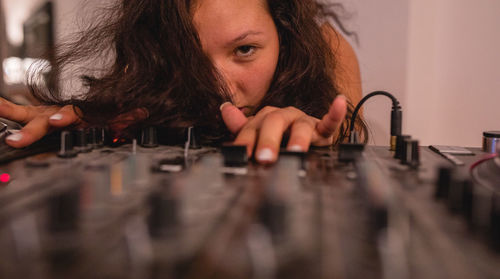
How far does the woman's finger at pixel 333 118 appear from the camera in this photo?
644 mm

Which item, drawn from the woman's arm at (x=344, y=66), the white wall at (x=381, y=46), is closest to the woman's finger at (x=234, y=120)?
the woman's arm at (x=344, y=66)

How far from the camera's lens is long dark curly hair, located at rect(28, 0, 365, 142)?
94cm

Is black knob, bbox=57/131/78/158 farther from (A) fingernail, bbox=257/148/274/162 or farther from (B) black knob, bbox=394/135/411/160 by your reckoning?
(B) black knob, bbox=394/135/411/160

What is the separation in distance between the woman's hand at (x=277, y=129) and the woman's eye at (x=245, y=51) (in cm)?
42

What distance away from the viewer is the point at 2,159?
53 cm

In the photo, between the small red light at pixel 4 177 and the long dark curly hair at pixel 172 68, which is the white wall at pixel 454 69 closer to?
the long dark curly hair at pixel 172 68

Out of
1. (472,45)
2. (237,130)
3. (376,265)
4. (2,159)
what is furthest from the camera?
(472,45)

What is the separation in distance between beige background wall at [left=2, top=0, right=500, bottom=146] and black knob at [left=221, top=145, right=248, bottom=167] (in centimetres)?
161

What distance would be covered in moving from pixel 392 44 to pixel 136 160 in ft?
5.74

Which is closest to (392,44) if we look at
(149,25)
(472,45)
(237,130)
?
(472,45)

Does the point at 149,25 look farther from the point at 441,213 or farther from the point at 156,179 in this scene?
the point at 441,213

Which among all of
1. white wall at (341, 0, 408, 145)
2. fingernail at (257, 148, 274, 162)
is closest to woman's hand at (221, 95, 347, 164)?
fingernail at (257, 148, 274, 162)

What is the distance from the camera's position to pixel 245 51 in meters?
1.17

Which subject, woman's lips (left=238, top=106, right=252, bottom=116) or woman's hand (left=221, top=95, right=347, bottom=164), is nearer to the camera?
woman's hand (left=221, top=95, right=347, bottom=164)
